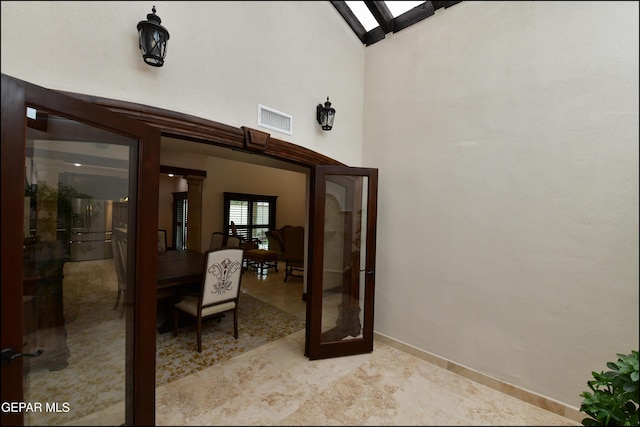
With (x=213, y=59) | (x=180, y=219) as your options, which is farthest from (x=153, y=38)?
(x=180, y=219)

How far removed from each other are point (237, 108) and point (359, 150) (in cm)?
150

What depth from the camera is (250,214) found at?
269 inches

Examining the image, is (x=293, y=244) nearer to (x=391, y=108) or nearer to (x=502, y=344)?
(x=391, y=108)

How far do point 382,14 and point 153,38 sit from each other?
7.10 feet

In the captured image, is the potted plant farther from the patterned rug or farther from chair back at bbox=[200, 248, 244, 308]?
chair back at bbox=[200, 248, 244, 308]

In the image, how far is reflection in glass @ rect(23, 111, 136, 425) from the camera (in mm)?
1252

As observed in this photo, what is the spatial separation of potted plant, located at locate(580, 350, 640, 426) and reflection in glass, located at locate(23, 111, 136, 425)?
2.45 meters

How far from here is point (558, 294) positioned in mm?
1903

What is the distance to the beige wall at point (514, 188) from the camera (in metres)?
1.71

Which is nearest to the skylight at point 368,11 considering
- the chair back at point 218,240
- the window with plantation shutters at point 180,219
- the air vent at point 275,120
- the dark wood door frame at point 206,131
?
the air vent at point 275,120

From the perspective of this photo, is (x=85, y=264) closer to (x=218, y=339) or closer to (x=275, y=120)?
(x=275, y=120)

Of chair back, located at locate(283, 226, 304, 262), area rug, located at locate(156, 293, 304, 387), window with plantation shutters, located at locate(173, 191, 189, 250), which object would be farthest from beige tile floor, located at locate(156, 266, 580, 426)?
window with plantation shutters, located at locate(173, 191, 189, 250)

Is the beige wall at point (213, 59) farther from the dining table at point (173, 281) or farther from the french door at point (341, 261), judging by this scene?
the dining table at point (173, 281)

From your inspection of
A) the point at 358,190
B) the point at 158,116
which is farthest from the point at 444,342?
the point at 158,116
